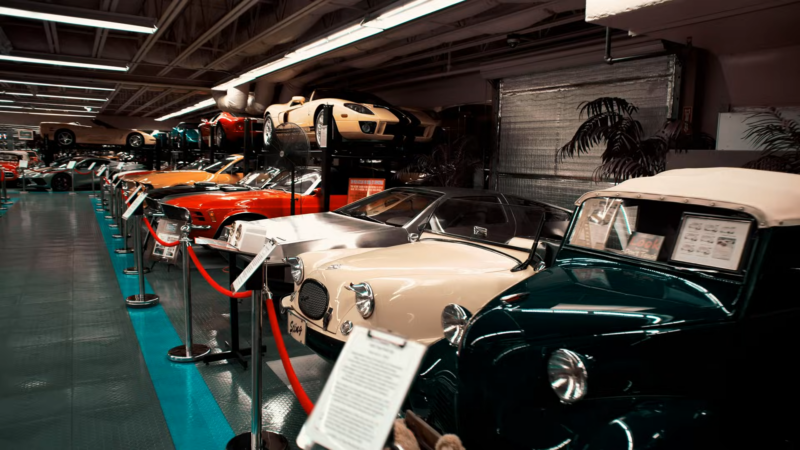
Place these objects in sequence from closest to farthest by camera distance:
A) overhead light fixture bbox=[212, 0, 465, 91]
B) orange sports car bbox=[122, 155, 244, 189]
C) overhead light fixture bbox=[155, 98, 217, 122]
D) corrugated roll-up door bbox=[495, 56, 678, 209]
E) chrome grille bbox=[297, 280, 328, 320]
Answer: chrome grille bbox=[297, 280, 328, 320]
overhead light fixture bbox=[212, 0, 465, 91]
corrugated roll-up door bbox=[495, 56, 678, 209]
orange sports car bbox=[122, 155, 244, 189]
overhead light fixture bbox=[155, 98, 217, 122]

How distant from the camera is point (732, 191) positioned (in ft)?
8.24

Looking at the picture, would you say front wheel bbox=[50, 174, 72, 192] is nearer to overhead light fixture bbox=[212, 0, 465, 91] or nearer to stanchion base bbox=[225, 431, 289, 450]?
overhead light fixture bbox=[212, 0, 465, 91]

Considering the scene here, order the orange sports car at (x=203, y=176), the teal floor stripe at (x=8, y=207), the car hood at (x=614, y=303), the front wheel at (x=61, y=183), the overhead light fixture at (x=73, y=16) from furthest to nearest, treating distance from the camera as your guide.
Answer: the front wheel at (x=61, y=183) < the teal floor stripe at (x=8, y=207) < the orange sports car at (x=203, y=176) < the overhead light fixture at (x=73, y=16) < the car hood at (x=614, y=303)

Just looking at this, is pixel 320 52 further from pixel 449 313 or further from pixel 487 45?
pixel 449 313

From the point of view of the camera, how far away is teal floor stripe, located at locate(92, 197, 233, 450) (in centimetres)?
309

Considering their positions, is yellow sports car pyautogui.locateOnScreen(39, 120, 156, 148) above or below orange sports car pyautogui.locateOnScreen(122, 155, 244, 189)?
above

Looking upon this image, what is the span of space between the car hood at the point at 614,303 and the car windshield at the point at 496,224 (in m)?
1.09

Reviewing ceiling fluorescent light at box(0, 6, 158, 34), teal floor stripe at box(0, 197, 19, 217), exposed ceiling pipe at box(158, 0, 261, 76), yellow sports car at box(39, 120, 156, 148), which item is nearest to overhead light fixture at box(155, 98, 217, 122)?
yellow sports car at box(39, 120, 156, 148)

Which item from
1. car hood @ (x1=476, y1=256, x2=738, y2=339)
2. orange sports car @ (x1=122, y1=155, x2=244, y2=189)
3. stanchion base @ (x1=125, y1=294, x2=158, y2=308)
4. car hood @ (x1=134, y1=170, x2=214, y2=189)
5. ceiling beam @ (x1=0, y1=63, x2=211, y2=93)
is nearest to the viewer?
car hood @ (x1=476, y1=256, x2=738, y2=339)

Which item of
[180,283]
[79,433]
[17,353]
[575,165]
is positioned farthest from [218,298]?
[575,165]

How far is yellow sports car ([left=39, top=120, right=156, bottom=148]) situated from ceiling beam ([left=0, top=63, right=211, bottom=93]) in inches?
191

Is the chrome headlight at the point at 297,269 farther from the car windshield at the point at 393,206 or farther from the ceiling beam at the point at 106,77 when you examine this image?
the ceiling beam at the point at 106,77

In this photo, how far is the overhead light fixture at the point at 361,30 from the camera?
20.8 feet

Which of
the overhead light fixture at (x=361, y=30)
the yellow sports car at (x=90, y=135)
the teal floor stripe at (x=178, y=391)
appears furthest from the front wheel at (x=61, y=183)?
the teal floor stripe at (x=178, y=391)
